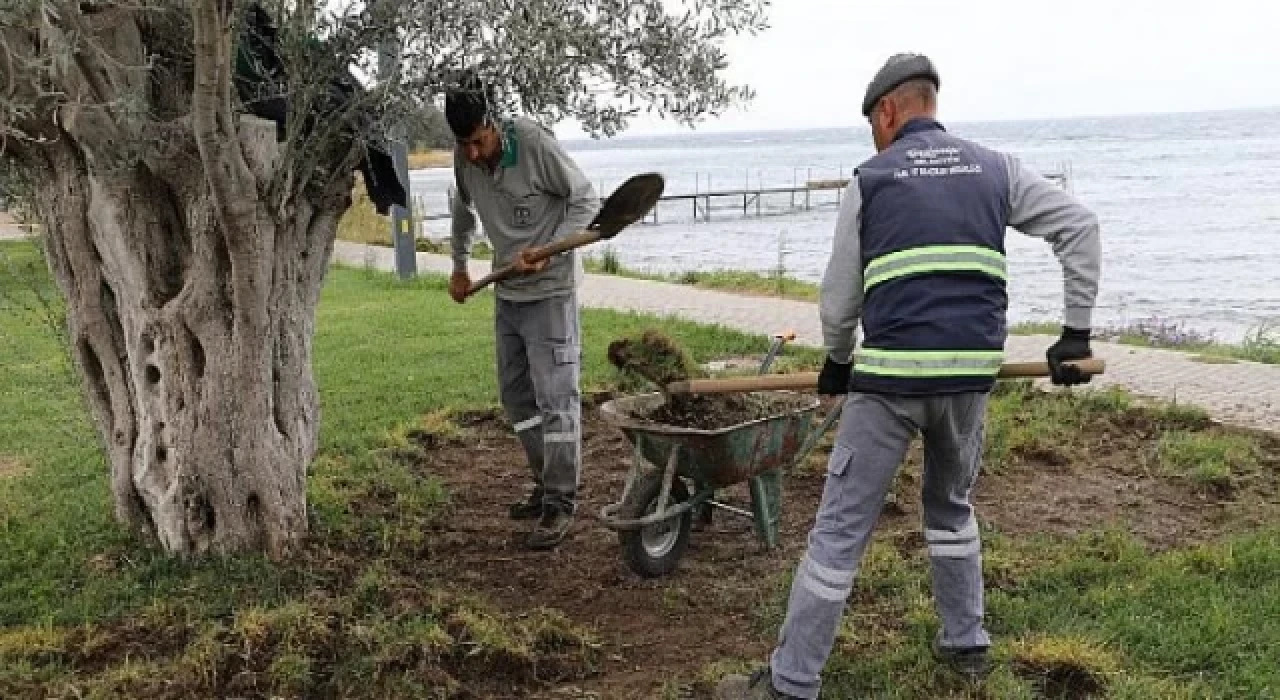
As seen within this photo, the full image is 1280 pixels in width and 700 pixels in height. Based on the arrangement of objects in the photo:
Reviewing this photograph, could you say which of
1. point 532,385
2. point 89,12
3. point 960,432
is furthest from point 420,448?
point 960,432

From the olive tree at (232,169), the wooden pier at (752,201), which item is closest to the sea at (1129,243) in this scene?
the wooden pier at (752,201)

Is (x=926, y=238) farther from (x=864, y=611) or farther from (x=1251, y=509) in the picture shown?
(x=1251, y=509)

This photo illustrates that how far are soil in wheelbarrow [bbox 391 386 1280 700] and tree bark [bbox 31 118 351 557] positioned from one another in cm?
81

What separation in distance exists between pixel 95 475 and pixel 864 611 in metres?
4.25

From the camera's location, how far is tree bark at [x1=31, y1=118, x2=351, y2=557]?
4.37m

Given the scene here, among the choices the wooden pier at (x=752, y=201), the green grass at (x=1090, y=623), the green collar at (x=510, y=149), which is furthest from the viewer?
the wooden pier at (x=752, y=201)

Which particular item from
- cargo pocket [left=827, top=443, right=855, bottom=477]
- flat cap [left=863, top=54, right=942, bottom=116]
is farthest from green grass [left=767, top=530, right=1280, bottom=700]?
flat cap [left=863, top=54, right=942, bottom=116]

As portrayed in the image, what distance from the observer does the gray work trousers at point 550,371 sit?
4.92 meters

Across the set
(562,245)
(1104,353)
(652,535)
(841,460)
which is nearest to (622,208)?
(562,245)

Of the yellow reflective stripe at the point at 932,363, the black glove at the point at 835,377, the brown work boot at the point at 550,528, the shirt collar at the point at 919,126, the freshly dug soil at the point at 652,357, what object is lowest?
the brown work boot at the point at 550,528

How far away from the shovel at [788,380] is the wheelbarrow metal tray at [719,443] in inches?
6.7

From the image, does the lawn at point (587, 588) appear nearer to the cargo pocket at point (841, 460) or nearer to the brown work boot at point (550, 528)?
the brown work boot at point (550, 528)

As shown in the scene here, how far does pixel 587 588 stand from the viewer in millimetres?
4570

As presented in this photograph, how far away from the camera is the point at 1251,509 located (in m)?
5.38
